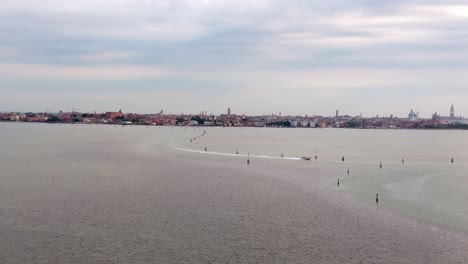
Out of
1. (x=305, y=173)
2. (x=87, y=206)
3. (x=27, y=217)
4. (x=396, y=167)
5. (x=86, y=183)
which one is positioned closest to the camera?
(x=27, y=217)

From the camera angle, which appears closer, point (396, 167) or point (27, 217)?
point (27, 217)

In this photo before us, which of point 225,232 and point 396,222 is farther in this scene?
point 396,222

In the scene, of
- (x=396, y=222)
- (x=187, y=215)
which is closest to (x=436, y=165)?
(x=396, y=222)

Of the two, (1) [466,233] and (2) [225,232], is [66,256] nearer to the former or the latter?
(2) [225,232]

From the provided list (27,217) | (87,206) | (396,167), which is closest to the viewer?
(27,217)

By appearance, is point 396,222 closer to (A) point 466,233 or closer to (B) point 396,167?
(A) point 466,233

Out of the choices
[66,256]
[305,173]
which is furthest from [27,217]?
[305,173]

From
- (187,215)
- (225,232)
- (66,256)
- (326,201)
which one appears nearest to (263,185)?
(326,201)

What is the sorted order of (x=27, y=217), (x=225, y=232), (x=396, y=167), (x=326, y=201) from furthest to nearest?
(x=396, y=167) < (x=326, y=201) < (x=27, y=217) < (x=225, y=232)

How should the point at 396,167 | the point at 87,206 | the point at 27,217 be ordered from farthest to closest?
the point at 396,167, the point at 87,206, the point at 27,217
